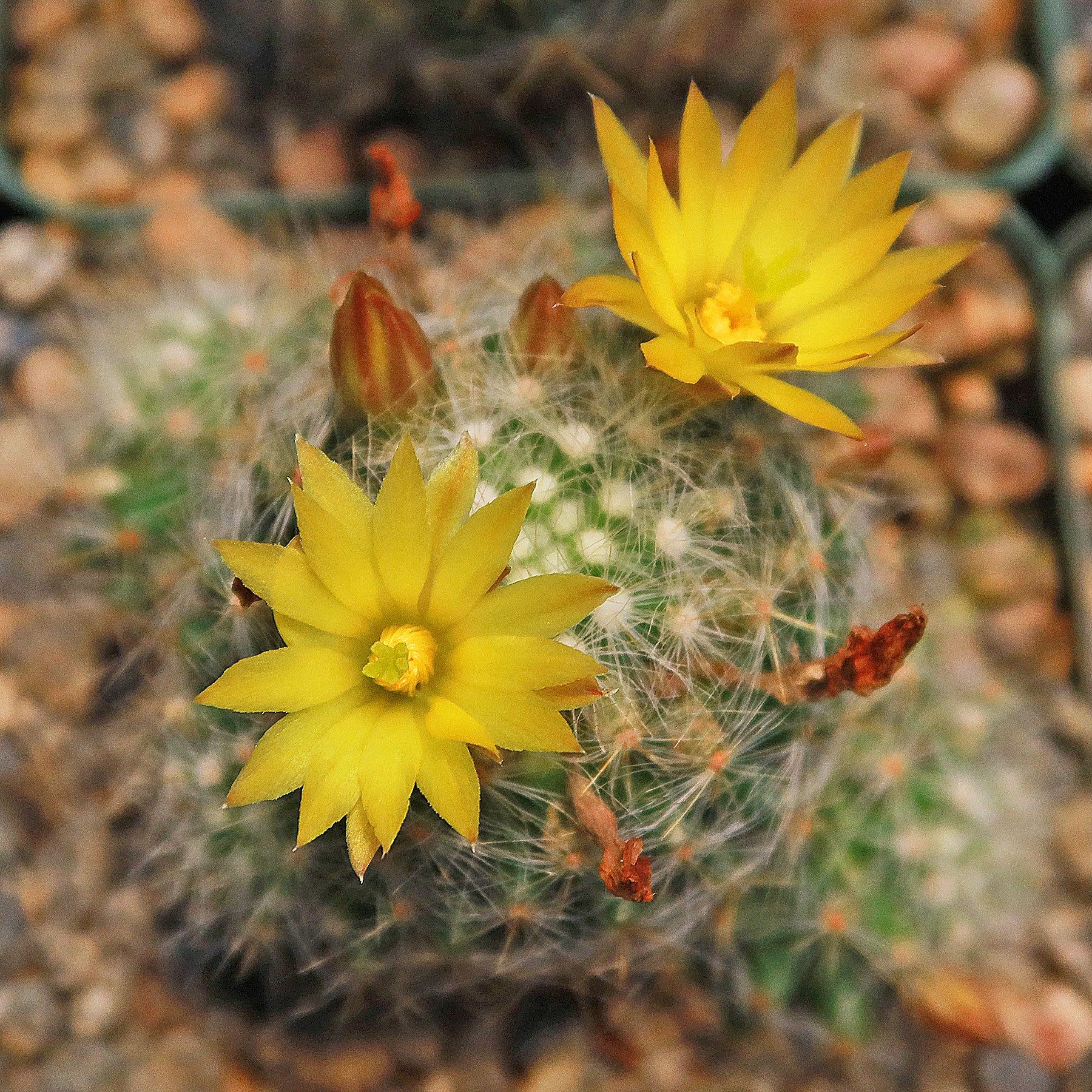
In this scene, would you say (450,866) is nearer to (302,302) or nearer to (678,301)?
(678,301)

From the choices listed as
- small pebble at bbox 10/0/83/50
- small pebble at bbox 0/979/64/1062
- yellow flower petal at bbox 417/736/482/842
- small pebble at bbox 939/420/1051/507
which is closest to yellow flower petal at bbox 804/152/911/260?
yellow flower petal at bbox 417/736/482/842

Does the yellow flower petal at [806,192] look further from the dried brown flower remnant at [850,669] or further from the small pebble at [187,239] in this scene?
the small pebble at [187,239]

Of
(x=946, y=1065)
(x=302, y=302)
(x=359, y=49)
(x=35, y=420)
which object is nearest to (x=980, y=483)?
(x=946, y=1065)

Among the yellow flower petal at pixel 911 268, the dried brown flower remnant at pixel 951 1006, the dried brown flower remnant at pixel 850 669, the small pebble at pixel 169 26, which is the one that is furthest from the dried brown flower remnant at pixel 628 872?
the small pebble at pixel 169 26

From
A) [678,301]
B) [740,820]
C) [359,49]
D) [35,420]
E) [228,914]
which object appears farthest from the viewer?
[359,49]

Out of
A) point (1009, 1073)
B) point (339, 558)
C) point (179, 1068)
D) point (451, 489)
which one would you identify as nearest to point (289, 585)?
point (339, 558)

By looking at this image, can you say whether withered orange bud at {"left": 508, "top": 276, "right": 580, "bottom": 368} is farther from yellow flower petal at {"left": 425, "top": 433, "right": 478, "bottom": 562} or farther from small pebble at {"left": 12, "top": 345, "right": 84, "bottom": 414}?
small pebble at {"left": 12, "top": 345, "right": 84, "bottom": 414}

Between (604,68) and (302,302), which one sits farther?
(604,68)
